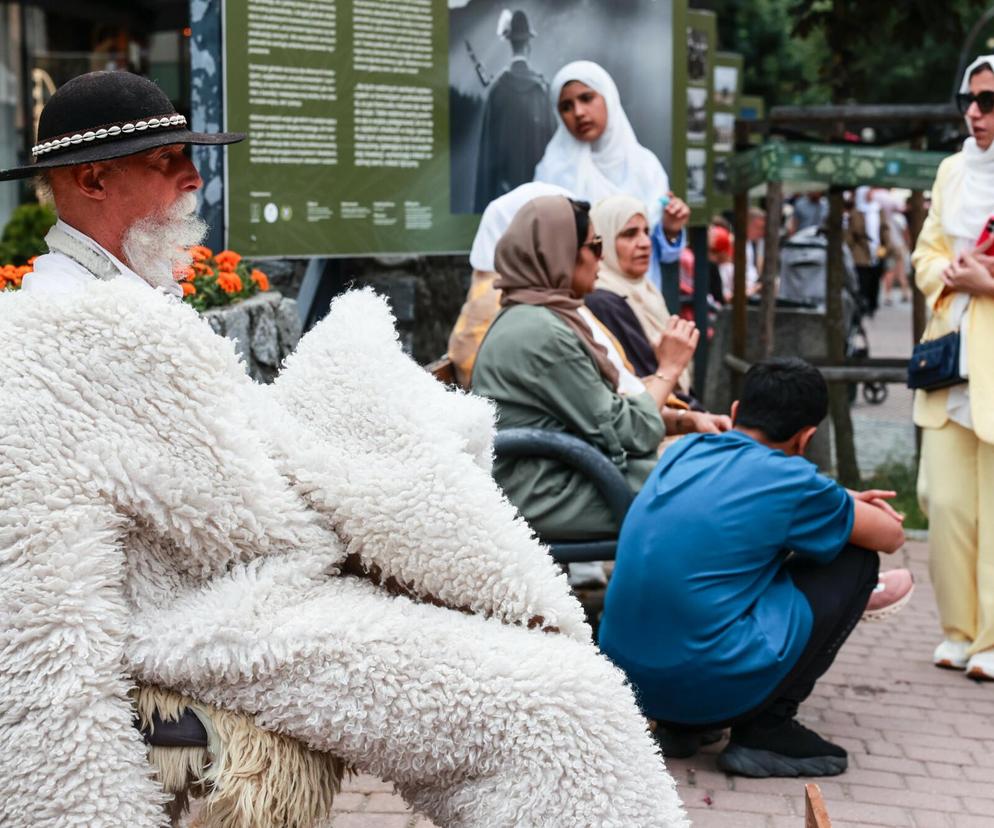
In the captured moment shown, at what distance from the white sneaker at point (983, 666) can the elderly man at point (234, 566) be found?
3514 mm

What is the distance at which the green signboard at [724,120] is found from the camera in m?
8.66

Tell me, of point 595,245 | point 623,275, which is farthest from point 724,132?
point 595,245

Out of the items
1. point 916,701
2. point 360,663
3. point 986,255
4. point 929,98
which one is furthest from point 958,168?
point 929,98

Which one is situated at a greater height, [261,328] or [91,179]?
[91,179]

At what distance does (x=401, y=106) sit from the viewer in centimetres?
606

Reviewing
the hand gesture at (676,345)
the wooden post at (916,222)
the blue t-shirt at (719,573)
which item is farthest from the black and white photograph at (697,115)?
A: the blue t-shirt at (719,573)

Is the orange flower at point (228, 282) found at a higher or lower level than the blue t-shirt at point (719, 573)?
higher

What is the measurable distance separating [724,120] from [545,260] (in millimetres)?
5045

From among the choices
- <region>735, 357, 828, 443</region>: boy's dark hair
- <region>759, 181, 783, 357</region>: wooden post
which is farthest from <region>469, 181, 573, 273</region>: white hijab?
<region>759, 181, 783, 357</region>: wooden post

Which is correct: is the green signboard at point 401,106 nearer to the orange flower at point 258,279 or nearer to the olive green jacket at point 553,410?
the orange flower at point 258,279

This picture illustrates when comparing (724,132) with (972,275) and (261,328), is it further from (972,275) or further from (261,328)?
(261,328)

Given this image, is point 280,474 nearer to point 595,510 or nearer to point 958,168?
point 595,510

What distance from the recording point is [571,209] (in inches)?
179

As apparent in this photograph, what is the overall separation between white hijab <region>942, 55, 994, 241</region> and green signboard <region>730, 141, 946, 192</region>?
2331 mm
